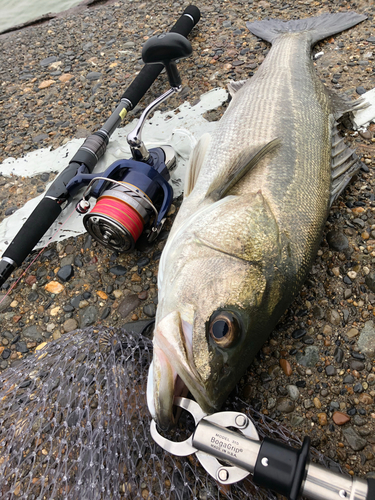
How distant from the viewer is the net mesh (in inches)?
61.9

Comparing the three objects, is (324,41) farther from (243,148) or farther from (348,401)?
(348,401)

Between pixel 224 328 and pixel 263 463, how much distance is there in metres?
0.54

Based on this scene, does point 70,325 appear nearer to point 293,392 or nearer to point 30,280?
point 30,280

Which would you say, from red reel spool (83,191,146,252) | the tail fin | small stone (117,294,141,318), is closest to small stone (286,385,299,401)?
small stone (117,294,141,318)

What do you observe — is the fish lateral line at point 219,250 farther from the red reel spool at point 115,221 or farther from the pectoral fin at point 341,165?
the pectoral fin at point 341,165

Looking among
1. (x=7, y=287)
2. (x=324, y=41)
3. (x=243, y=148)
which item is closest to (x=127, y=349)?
(x=7, y=287)

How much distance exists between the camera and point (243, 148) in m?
2.30

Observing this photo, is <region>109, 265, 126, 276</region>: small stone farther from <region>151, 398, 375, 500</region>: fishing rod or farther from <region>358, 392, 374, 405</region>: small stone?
<region>358, 392, 374, 405</region>: small stone

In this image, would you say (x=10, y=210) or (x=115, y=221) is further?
(x=10, y=210)

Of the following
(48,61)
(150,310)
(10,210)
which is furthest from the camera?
(48,61)

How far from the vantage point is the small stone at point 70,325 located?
241cm

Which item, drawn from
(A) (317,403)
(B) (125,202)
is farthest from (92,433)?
(B) (125,202)

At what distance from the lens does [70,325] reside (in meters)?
2.42

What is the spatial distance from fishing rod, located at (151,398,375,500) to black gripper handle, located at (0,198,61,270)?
1.74 metres
